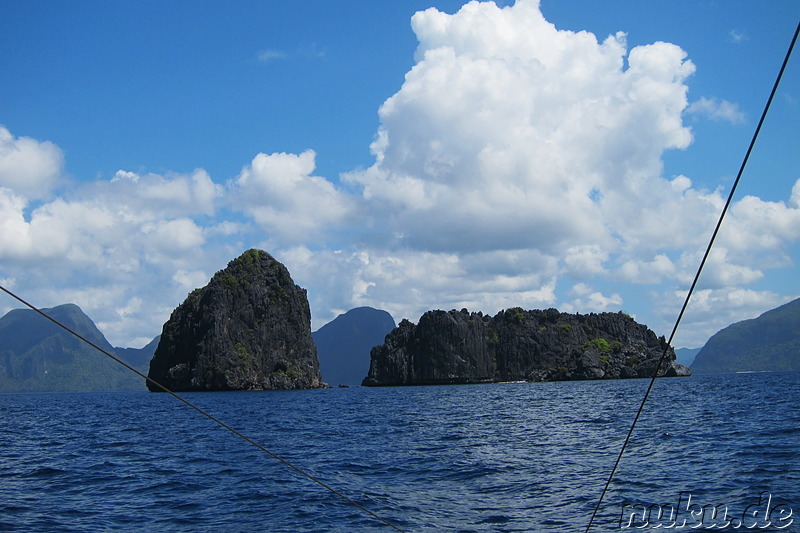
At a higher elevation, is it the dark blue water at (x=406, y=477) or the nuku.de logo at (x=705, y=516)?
the dark blue water at (x=406, y=477)

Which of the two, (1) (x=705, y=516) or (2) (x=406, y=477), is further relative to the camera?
(2) (x=406, y=477)

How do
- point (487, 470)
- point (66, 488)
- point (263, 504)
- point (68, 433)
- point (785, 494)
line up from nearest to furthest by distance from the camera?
point (785, 494) → point (263, 504) → point (66, 488) → point (487, 470) → point (68, 433)

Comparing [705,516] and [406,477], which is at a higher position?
[406,477]

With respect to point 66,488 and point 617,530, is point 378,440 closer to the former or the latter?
point 66,488

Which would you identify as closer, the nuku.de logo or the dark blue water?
the nuku.de logo

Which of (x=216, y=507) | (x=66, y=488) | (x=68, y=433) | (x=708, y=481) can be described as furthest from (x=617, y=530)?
(x=68, y=433)

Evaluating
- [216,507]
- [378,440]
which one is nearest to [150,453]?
[378,440]

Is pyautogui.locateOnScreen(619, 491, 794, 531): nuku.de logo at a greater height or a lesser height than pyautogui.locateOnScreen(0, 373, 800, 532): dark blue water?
lesser

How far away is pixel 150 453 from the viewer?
34.4 metres

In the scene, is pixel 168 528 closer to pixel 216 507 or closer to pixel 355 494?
pixel 216 507

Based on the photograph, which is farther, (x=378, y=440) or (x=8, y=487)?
(x=378, y=440)

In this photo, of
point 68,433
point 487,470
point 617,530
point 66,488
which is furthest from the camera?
point 68,433

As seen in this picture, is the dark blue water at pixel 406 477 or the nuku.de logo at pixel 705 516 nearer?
the nuku.de logo at pixel 705 516

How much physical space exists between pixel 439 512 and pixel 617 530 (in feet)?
18.0
